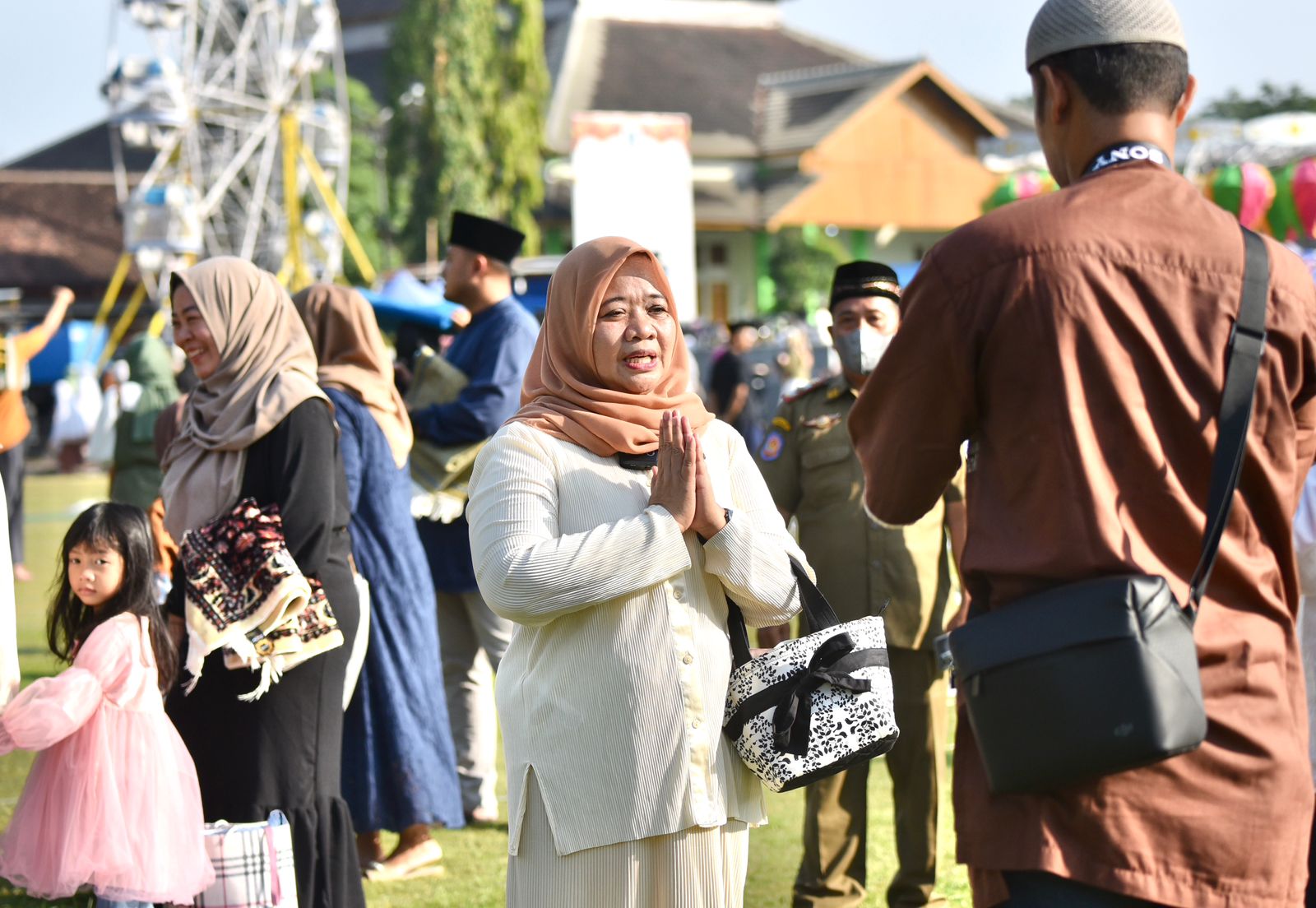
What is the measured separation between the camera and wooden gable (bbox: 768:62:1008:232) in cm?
4128

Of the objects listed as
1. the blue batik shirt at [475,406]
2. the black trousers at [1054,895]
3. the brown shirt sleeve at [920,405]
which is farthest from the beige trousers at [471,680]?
the black trousers at [1054,895]

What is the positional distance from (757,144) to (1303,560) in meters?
40.1

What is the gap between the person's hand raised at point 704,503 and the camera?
3137 mm

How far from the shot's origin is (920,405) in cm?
231

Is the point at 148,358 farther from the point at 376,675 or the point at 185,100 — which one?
the point at 185,100

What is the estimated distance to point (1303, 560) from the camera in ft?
12.8

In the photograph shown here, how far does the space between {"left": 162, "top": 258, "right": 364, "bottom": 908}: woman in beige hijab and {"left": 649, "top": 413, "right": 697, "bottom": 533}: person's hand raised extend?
149 cm

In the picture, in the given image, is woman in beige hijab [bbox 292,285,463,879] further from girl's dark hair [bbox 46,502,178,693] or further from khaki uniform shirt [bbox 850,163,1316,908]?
khaki uniform shirt [bbox 850,163,1316,908]

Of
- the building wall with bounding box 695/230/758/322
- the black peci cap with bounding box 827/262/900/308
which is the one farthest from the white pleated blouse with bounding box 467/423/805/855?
the building wall with bounding box 695/230/758/322

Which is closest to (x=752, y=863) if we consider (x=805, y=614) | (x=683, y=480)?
(x=805, y=614)

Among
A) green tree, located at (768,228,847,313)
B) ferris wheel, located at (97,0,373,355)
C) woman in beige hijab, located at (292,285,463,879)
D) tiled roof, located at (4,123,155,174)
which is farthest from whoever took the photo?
tiled roof, located at (4,123,155,174)

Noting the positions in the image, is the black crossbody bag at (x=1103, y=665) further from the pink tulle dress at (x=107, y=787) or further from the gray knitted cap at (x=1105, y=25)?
the pink tulle dress at (x=107, y=787)

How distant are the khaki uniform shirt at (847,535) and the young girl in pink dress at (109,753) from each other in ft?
6.17

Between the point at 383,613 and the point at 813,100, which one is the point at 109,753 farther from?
the point at 813,100
